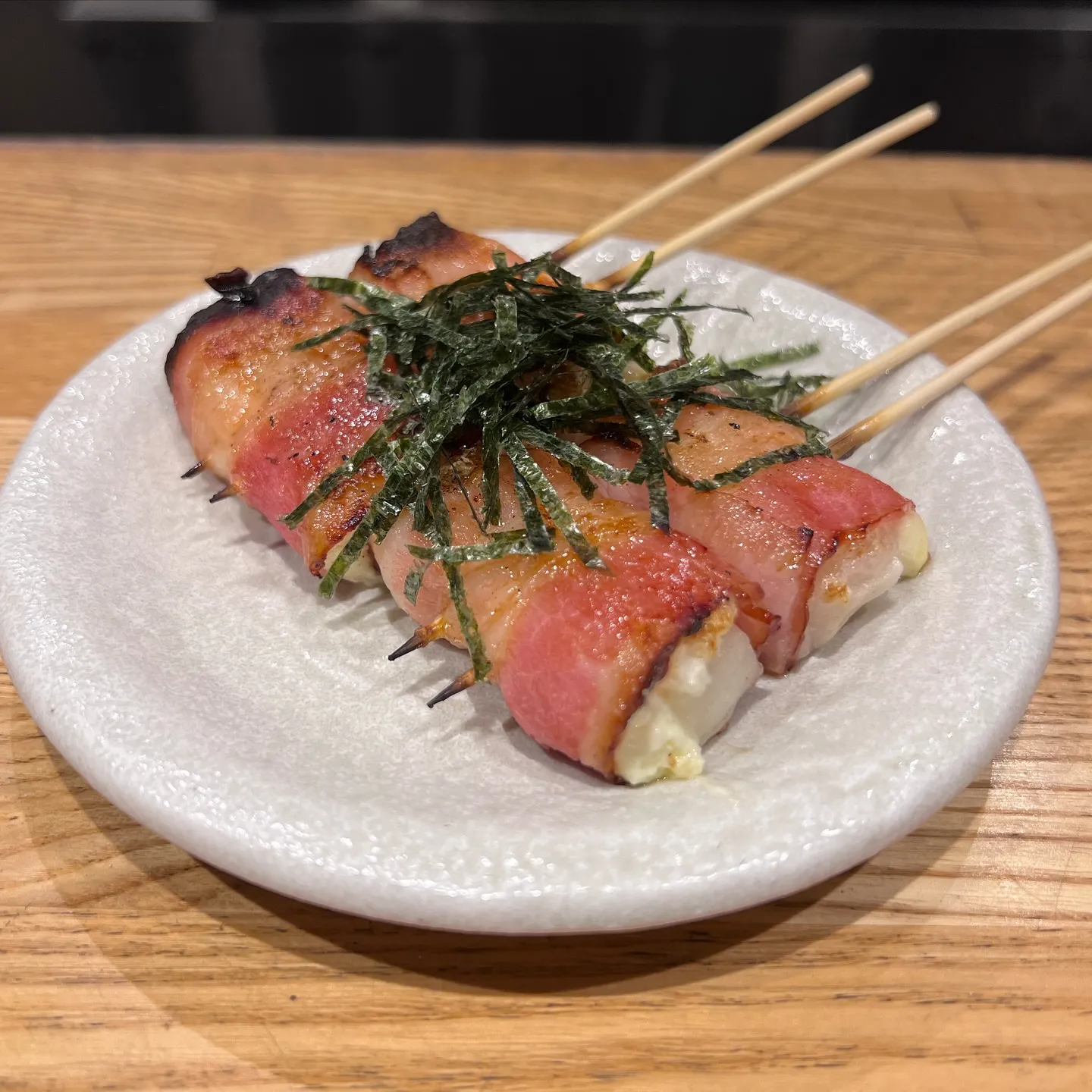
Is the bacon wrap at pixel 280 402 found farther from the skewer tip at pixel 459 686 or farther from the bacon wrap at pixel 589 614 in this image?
the skewer tip at pixel 459 686

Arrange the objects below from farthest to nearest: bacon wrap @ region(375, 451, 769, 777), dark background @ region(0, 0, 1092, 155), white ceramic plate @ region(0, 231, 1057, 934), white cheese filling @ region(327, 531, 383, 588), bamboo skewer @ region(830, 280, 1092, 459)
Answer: dark background @ region(0, 0, 1092, 155) < bamboo skewer @ region(830, 280, 1092, 459) < white cheese filling @ region(327, 531, 383, 588) < bacon wrap @ region(375, 451, 769, 777) < white ceramic plate @ region(0, 231, 1057, 934)

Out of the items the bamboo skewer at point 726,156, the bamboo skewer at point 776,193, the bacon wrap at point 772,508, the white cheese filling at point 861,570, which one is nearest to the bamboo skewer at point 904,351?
the bacon wrap at point 772,508

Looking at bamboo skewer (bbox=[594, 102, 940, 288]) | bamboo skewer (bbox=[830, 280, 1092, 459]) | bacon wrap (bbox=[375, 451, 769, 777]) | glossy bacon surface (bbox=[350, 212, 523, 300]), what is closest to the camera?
bacon wrap (bbox=[375, 451, 769, 777])

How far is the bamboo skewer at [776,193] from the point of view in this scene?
2330 millimetres

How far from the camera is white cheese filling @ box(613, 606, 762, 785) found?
145 centimetres

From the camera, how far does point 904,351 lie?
207 cm

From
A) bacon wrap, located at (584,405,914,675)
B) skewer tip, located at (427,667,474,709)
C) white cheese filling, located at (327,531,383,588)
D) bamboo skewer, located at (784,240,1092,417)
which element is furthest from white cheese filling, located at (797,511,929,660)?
white cheese filling, located at (327,531,383,588)

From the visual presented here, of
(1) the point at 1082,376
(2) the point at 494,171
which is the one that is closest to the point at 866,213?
(1) the point at 1082,376

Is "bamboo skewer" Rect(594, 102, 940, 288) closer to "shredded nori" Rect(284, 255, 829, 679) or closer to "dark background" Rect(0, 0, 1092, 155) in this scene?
"shredded nori" Rect(284, 255, 829, 679)

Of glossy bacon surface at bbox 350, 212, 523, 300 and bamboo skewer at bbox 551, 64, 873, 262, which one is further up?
bamboo skewer at bbox 551, 64, 873, 262

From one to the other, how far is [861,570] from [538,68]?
4.19 m

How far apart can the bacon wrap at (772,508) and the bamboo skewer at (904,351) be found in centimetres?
20

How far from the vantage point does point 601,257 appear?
2.60m

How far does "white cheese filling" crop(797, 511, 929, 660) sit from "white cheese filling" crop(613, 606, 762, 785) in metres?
0.21
